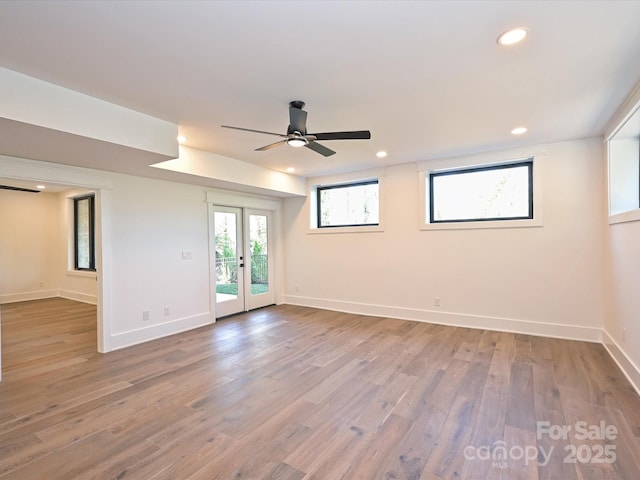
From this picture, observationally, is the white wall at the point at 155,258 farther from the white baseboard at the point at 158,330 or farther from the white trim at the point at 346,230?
the white trim at the point at 346,230

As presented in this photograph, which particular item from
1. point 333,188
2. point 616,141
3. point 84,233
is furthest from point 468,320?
point 84,233

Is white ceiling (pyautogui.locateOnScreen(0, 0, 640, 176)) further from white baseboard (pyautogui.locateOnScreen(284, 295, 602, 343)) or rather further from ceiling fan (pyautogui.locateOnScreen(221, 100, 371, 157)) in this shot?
white baseboard (pyautogui.locateOnScreen(284, 295, 602, 343))

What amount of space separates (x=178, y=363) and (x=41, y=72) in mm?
2957

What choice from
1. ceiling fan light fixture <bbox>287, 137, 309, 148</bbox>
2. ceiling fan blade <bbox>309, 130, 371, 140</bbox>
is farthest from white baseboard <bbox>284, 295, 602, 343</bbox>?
ceiling fan light fixture <bbox>287, 137, 309, 148</bbox>

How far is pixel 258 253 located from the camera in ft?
21.2

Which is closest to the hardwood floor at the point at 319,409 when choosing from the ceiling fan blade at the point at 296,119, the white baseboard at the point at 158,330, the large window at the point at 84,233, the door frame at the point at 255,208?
the white baseboard at the point at 158,330

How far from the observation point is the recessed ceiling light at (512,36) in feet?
6.44

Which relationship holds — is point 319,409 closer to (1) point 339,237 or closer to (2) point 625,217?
(2) point 625,217

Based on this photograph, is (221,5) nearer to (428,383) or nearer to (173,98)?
(173,98)

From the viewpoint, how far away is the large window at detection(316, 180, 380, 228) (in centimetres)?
589

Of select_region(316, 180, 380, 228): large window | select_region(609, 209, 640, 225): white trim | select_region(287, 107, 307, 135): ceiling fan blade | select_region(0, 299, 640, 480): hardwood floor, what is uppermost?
select_region(287, 107, 307, 135): ceiling fan blade

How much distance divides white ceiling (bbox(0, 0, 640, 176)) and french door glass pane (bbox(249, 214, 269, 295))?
2.94 metres

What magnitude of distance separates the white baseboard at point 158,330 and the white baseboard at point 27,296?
5201mm

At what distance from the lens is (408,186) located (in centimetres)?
534
